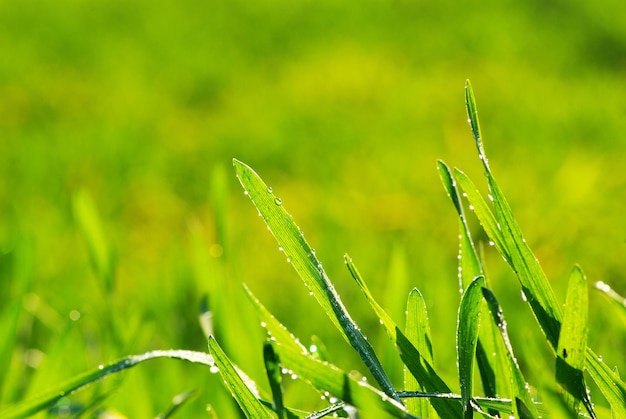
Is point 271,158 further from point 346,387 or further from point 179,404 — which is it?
point 346,387

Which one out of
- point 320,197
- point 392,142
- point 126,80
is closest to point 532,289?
point 320,197

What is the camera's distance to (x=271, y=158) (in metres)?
2.90

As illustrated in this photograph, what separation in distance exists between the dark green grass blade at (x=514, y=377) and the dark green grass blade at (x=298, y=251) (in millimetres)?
69

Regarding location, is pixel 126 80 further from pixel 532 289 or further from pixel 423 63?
pixel 532 289

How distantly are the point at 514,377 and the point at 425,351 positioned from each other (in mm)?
62

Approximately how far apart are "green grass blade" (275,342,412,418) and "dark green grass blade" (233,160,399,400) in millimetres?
55

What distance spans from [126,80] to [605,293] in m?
3.71

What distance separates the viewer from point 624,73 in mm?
3375

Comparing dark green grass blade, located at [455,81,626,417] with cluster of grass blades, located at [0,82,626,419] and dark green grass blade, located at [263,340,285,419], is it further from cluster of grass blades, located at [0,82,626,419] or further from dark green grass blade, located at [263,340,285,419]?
dark green grass blade, located at [263,340,285,419]

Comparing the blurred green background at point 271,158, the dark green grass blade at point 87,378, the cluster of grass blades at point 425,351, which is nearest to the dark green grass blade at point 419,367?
the cluster of grass blades at point 425,351

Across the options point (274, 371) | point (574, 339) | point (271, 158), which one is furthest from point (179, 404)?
point (271, 158)

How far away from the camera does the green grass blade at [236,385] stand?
0.42 m

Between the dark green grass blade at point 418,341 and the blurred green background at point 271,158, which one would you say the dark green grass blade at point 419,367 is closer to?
the dark green grass blade at point 418,341

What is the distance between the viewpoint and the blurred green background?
87 cm
